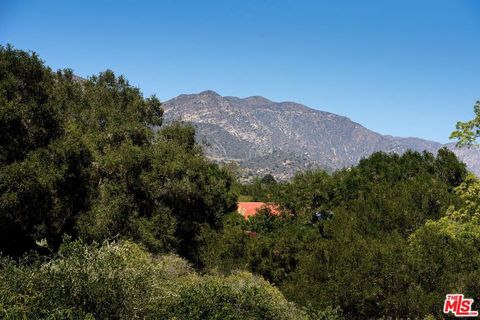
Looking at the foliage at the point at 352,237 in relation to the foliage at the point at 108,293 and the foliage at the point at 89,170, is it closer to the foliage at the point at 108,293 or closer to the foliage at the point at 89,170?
the foliage at the point at 89,170

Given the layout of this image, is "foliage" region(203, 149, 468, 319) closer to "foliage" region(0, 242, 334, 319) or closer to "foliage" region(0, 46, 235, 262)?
"foliage" region(0, 46, 235, 262)

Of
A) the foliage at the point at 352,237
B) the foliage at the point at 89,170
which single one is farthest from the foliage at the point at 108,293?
the foliage at the point at 352,237

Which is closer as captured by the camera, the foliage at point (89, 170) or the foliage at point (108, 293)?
the foliage at point (108, 293)

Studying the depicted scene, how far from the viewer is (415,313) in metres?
19.0

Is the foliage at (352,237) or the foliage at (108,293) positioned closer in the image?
the foliage at (108,293)

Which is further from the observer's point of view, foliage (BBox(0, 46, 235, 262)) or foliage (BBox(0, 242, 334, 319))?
foliage (BBox(0, 46, 235, 262))

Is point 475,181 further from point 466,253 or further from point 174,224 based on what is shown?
point 174,224

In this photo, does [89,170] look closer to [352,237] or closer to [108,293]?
[108,293]

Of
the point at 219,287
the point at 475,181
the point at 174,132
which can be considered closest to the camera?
the point at 219,287

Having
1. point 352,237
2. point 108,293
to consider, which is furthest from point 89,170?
point 352,237

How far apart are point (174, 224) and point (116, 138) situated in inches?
291

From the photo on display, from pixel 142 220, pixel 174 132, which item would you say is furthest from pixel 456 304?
pixel 174 132

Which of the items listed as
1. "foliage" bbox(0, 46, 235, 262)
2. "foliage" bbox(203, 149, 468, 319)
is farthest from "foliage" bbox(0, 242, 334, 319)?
"foliage" bbox(203, 149, 468, 319)

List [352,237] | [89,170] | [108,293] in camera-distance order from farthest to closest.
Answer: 1. [352,237]
2. [89,170]
3. [108,293]
